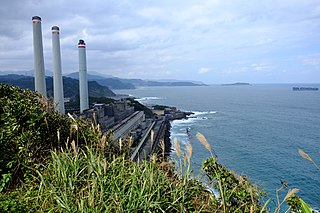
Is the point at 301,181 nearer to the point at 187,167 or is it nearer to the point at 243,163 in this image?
the point at 243,163

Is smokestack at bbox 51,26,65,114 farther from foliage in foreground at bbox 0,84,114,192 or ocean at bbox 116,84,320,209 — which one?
foliage in foreground at bbox 0,84,114,192

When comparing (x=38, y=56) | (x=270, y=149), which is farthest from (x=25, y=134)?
(x=270, y=149)

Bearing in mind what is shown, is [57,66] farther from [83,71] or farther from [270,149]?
[270,149]

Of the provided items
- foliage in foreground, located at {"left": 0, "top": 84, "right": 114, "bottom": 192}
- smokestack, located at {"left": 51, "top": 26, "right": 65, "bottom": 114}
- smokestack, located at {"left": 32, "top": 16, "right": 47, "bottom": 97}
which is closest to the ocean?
foliage in foreground, located at {"left": 0, "top": 84, "right": 114, "bottom": 192}

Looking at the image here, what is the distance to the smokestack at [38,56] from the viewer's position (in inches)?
692

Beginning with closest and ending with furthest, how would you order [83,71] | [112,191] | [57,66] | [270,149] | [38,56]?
1. [112,191]
2. [38,56]
3. [57,66]
4. [270,149]
5. [83,71]

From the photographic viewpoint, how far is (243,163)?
20250mm

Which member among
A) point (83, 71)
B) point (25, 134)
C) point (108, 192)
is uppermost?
point (83, 71)

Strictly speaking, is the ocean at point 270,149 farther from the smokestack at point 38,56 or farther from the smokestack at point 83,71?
the smokestack at point 38,56

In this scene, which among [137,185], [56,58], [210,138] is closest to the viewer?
[137,185]

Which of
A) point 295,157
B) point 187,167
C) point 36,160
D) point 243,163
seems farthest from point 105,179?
point 295,157

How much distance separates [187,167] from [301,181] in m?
16.9

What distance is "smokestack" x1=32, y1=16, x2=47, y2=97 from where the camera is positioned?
57.7 feet

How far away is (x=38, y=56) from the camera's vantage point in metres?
18.1
